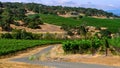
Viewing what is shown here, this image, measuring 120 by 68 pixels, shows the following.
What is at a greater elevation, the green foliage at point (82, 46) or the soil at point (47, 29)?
the green foliage at point (82, 46)

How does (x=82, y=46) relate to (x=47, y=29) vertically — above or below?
above

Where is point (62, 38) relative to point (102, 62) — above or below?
below

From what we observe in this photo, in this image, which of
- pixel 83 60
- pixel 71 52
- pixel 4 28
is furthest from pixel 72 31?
pixel 83 60

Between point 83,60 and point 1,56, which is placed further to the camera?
point 1,56

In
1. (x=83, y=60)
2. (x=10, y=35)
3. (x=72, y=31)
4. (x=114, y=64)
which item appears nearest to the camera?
(x=114, y=64)

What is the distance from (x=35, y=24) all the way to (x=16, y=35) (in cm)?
2794

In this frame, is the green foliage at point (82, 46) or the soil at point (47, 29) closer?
the green foliage at point (82, 46)

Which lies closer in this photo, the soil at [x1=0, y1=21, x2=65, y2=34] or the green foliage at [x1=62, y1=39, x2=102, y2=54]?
the green foliage at [x1=62, y1=39, x2=102, y2=54]

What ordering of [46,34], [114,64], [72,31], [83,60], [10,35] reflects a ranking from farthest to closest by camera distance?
1. [72,31]
2. [46,34]
3. [10,35]
4. [83,60]
5. [114,64]

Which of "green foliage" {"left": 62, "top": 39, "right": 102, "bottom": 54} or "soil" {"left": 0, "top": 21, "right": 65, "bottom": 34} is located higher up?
"green foliage" {"left": 62, "top": 39, "right": 102, "bottom": 54}

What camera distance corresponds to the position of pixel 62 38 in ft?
480

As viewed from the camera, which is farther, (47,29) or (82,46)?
(47,29)

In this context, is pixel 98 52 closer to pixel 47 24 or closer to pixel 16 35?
pixel 16 35

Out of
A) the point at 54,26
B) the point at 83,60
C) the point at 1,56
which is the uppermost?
the point at 83,60
